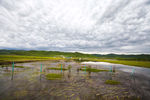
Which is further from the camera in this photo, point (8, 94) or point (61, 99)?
point (8, 94)

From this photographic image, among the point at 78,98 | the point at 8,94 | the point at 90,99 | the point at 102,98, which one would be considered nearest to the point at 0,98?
the point at 8,94

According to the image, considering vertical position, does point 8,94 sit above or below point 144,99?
above

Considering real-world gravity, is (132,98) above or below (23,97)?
below

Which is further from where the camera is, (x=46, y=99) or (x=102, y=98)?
(x=102, y=98)

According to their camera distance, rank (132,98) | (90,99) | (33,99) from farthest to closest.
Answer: (132,98) < (90,99) < (33,99)

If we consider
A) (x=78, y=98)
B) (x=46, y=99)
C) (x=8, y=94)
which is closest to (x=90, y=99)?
(x=78, y=98)

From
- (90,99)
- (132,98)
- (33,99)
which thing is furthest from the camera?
(132,98)

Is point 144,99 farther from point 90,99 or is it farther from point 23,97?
point 23,97

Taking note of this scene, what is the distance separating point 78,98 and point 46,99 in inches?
129

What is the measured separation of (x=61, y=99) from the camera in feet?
23.2

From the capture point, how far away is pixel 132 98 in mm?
7848

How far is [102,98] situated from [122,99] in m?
2.20

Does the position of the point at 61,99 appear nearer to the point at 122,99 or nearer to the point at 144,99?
the point at 122,99

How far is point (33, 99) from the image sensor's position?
686cm
